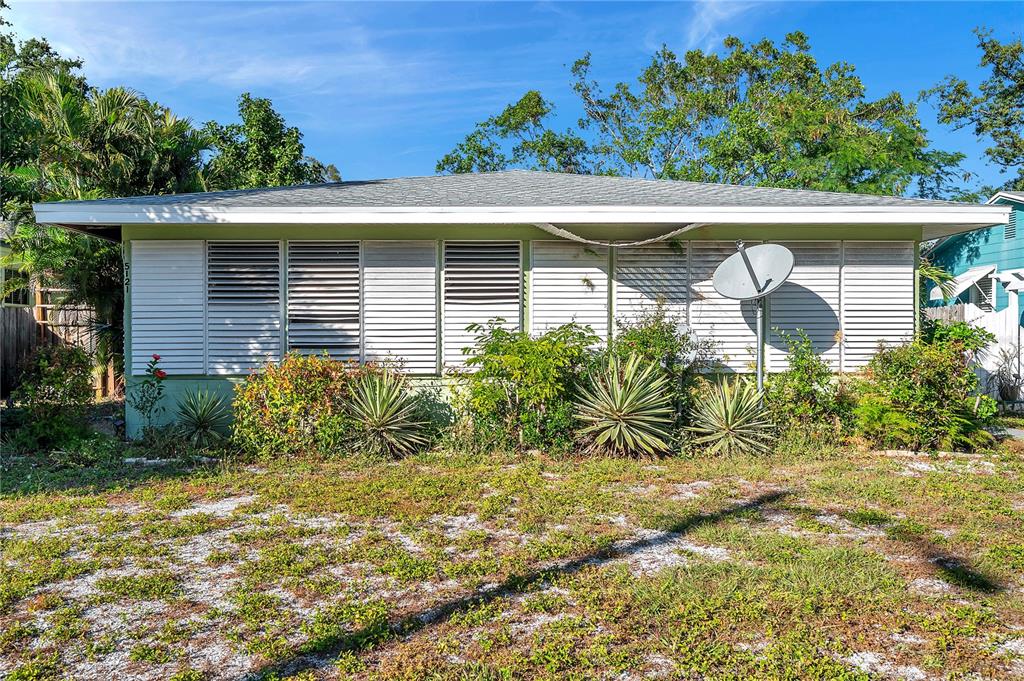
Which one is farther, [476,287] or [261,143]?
[261,143]

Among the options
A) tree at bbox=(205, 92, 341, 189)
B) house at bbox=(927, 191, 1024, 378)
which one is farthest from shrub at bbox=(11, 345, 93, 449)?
house at bbox=(927, 191, 1024, 378)

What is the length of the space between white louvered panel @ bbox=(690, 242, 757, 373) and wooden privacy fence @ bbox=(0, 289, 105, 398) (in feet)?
34.1

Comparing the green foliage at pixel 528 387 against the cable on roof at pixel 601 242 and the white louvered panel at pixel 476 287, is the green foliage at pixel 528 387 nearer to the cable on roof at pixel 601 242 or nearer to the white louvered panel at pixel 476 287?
the white louvered panel at pixel 476 287

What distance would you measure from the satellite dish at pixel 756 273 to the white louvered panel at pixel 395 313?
12.0 feet

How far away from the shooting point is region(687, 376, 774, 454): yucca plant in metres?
7.78

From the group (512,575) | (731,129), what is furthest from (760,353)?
(731,129)

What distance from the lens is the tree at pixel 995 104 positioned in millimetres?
23078

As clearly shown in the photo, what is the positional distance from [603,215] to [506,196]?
1.49m

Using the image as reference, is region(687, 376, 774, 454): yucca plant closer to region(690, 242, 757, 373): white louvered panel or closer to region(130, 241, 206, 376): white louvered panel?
region(690, 242, 757, 373): white louvered panel

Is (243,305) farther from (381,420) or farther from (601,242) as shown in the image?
(601,242)

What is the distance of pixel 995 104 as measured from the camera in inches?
919

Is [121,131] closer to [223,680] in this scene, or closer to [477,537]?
[477,537]

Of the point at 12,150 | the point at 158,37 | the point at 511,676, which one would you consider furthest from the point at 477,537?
the point at 158,37

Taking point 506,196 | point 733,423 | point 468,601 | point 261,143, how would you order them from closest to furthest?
point 468,601, point 733,423, point 506,196, point 261,143
